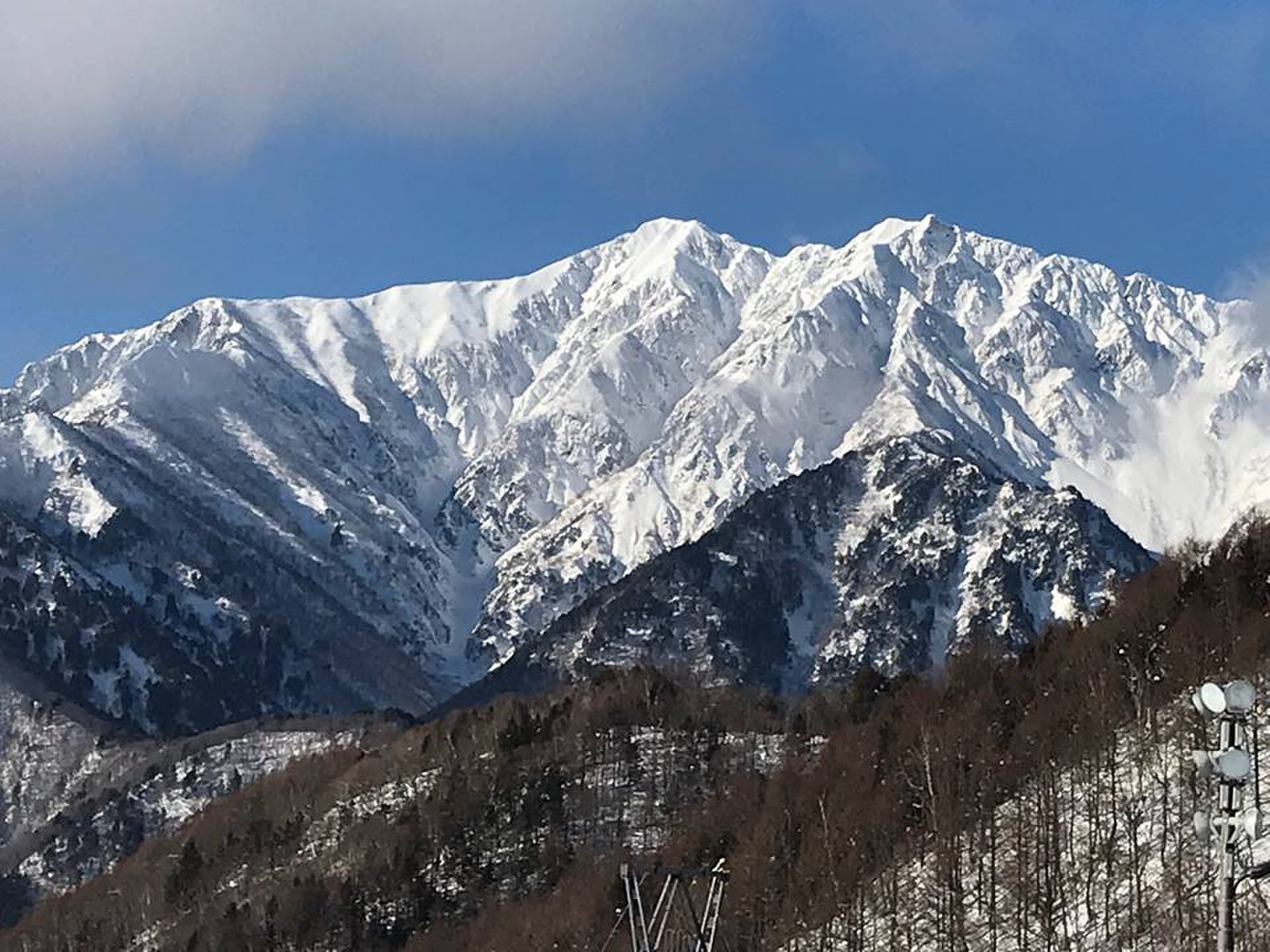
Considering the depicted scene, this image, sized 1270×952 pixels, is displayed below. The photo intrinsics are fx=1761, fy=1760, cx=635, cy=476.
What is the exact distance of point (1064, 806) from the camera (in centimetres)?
7856

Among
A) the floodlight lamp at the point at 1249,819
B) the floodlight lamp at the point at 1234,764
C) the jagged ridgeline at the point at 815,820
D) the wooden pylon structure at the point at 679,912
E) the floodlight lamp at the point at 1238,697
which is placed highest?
the jagged ridgeline at the point at 815,820

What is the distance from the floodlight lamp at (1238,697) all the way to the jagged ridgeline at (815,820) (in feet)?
99.2

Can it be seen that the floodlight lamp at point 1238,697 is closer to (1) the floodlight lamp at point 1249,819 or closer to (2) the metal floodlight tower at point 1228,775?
(2) the metal floodlight tower at point 1228,775

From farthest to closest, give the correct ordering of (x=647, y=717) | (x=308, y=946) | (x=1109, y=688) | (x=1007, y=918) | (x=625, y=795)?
(x=647, y=717) → (x=625, y=795) → (x=308, y=946) → (x=1109, y=688) → (x=1007, y=918)

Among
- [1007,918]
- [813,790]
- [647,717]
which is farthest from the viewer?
[647,717]

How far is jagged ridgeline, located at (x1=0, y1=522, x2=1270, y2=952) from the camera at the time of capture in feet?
231

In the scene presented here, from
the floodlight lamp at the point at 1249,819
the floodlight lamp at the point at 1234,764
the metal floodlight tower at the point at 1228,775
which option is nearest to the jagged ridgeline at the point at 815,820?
the floodlight lamp at the point at 1249,819

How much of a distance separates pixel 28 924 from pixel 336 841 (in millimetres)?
44646

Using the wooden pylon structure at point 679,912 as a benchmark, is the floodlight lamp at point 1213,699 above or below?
below

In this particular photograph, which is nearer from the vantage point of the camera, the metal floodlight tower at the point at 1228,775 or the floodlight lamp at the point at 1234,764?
the floodlight lamp at the point at 1234,764

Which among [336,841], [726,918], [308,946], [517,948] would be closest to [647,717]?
[336,841]

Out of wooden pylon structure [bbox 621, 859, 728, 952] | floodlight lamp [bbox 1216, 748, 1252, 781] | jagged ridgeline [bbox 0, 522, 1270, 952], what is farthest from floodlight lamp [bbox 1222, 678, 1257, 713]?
wooden pylon structure [bbox 621, 859, 728, 952]

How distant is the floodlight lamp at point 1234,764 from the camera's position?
26266mm

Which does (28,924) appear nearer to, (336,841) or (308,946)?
(336,841)
